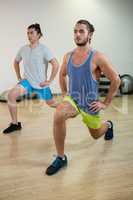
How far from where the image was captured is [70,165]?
3.07 metres

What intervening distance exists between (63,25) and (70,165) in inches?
157

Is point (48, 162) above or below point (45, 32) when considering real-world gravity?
below

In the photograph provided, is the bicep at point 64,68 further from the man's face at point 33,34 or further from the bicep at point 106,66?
the man's face at point 33,34

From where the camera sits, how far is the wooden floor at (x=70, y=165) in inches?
99.0

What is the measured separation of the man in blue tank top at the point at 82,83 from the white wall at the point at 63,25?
332cm

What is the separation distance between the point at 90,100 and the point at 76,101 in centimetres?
13

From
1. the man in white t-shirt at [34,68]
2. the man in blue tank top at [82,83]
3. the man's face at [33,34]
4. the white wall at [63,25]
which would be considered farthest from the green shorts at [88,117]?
the white wall at [63,25]

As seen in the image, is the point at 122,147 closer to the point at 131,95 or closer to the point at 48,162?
the point at 48,162

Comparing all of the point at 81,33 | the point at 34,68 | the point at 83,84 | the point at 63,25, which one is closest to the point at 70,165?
the point at 83,84

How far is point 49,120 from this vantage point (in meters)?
4.70

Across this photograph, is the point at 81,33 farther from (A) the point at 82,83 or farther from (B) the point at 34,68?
(B) the point at 34,68

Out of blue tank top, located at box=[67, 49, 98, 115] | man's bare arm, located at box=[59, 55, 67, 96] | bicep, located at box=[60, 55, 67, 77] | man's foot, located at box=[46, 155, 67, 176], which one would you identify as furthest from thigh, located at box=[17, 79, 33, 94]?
man's foot, located at box=[46, 155, 67, 176]

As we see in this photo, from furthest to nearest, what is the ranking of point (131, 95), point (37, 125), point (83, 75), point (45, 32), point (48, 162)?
point (131, 95) → point (45, 32) → point (37, 125) → point (48, 162) → point (83, 75)

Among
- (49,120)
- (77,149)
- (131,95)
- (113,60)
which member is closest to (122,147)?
(77,149)
